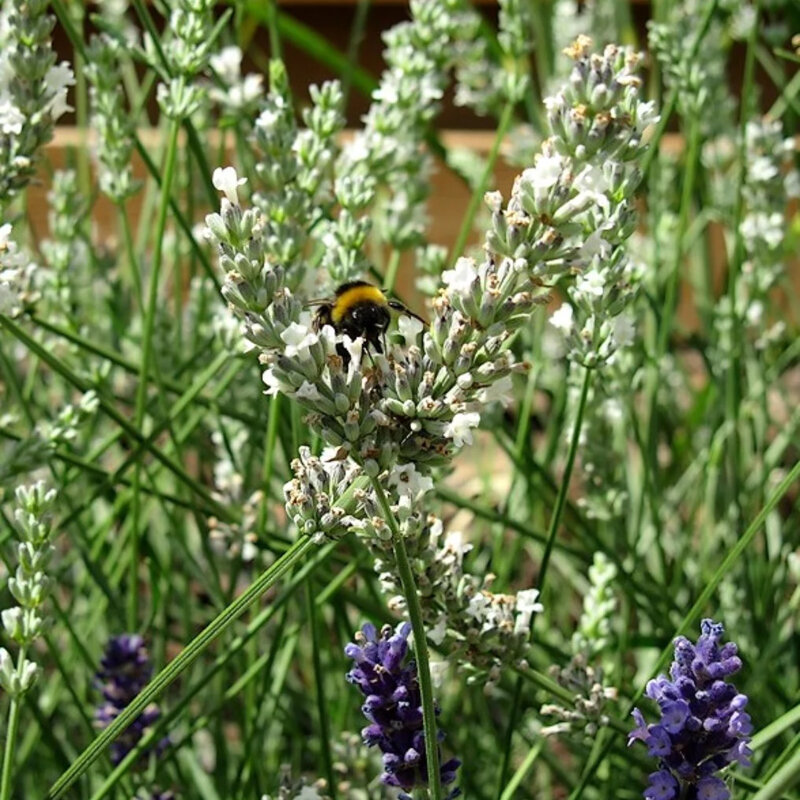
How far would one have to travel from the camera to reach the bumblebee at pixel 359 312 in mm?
908

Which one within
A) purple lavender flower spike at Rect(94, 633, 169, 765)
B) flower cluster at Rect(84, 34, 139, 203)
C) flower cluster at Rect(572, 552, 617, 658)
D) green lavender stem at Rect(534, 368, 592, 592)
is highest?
flower cluster at Rect(84, 34, 139, 203)

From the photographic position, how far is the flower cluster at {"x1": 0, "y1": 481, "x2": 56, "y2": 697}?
833mm

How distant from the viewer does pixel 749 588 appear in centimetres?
139

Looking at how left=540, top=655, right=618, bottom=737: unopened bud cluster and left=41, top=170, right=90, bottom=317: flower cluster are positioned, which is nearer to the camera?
left=540, top=655, right=618, bottom=737: unopened bud cluster

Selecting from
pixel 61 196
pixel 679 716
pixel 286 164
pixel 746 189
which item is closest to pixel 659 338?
pixel 746 189

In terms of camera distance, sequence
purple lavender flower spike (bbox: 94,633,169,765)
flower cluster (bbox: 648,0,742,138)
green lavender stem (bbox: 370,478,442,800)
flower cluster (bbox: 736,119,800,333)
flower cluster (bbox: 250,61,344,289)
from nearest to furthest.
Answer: green lavender stem (bbox: 370,478,442,800), flower cluster (bbox: 250,61,344,289), purple lavender flower spike (bbox: 94,633,169,765), flower cluster (bbox: 648,0,742,138), flower cluster (bbox: 736,119,800,333)

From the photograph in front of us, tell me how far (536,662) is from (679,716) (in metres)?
0.80

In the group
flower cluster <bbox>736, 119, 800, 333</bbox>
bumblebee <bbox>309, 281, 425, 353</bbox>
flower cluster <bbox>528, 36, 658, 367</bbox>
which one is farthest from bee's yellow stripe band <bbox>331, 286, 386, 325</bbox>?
flower cluster <bbox>736, 119, 800, 333</bbox>

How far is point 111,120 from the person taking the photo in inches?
47.0

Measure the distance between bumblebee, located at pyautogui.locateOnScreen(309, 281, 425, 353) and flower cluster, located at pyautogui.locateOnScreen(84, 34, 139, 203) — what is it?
33cm

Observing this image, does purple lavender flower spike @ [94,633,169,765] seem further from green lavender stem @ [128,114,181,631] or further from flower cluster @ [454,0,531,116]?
flower cluster @ [454,0,531,116]

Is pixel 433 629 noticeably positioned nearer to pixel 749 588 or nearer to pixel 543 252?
pixel 543 252

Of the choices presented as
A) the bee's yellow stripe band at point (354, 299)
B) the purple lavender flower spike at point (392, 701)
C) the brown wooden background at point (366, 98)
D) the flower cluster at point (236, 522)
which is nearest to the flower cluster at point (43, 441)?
the flower cluster at point (236, 522)

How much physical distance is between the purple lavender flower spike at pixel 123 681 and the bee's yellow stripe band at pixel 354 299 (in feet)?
1.16
